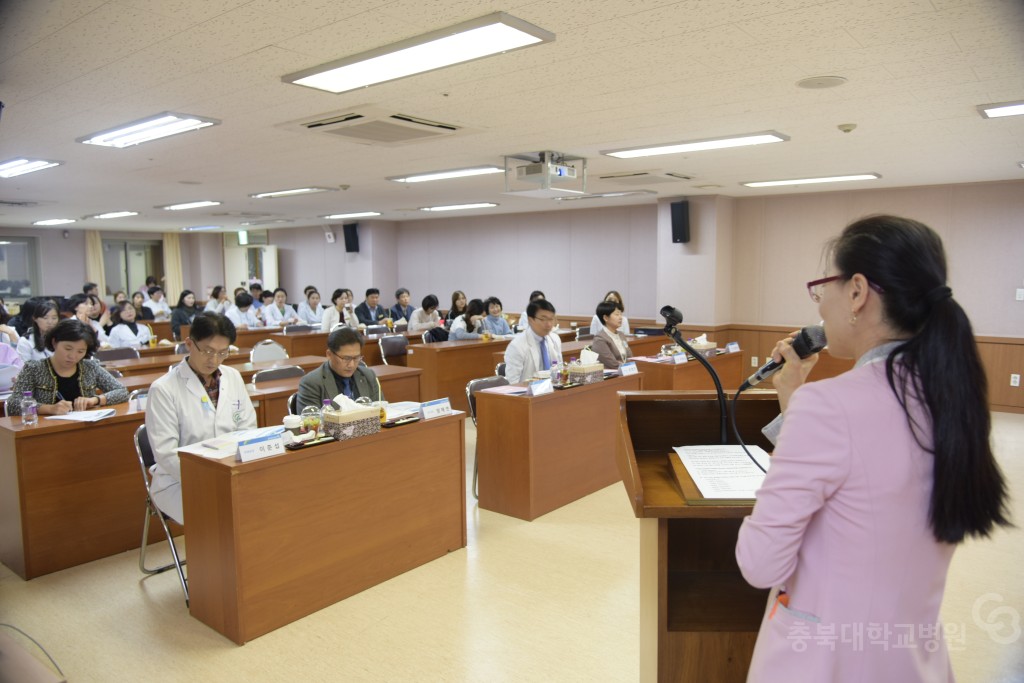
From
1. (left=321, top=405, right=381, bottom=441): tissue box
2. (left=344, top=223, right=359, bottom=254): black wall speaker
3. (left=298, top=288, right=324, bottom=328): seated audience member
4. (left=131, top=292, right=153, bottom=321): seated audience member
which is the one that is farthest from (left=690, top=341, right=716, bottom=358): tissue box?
(left=344, top=223, right=359, bottom=254): black wall speaker

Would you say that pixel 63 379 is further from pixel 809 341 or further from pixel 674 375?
pixel 674 375

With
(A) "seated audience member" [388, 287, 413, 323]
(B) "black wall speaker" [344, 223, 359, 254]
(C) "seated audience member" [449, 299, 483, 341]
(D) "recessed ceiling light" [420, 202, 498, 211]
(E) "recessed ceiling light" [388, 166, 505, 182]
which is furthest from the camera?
(B) "black wall speaker" [344, 223, 359, 254]

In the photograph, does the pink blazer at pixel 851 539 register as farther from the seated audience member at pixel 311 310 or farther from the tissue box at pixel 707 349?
the seated audience member at pixel 311 310

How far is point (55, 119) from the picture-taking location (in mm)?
4141

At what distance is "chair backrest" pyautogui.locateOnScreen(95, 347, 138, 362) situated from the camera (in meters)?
6.49

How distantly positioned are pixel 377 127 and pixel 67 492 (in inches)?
111

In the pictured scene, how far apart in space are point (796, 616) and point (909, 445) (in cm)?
34

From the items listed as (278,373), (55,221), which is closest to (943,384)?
(278,373)

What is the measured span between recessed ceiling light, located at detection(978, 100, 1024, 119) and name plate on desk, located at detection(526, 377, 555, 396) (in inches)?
121

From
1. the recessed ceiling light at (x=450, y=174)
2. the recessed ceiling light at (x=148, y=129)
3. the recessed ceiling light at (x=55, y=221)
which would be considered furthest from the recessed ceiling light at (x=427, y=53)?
the recessed ceiling light at (x=55, y=221)

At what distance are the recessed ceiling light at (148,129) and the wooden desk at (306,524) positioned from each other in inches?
93.1

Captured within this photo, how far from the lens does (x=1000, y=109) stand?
3998mm

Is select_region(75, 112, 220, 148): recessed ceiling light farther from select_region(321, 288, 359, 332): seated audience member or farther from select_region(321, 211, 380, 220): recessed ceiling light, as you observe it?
select_region(321, 211, 380, 220): recessed ceiling light

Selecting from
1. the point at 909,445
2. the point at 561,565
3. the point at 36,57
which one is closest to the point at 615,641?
the point at 561,565
